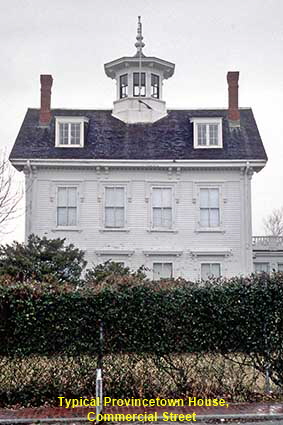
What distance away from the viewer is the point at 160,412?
33.7ft

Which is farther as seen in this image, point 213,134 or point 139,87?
point 139,87

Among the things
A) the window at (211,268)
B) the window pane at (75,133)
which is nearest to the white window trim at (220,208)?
the window at (211,268)

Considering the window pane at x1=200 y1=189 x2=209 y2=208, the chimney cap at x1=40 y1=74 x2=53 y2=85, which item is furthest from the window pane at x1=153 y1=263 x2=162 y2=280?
the chimney cap at x1=40 y1=74 x2=53 y2=85

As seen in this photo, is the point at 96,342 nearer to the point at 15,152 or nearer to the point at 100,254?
the point at 100,254

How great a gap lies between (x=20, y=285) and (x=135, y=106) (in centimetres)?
1936

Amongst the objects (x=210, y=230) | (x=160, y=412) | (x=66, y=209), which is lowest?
A: (x=160, y=412)

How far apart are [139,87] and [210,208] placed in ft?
24.1

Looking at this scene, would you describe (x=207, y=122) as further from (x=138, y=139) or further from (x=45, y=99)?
(x=45, y=99)

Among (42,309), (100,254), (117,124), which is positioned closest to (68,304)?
(42,309)

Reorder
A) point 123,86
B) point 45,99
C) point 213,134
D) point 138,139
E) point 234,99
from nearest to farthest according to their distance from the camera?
1. point 213,134
2. point 138,139
3. point 45,99
4. point 234,99
5. point 123,86

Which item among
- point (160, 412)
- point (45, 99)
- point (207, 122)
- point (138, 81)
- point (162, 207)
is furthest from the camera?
point (138, 81)

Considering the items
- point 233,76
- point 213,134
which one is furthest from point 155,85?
point 213,134

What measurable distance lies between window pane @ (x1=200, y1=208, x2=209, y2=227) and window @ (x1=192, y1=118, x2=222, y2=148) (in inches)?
120

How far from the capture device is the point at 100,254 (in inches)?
1039
